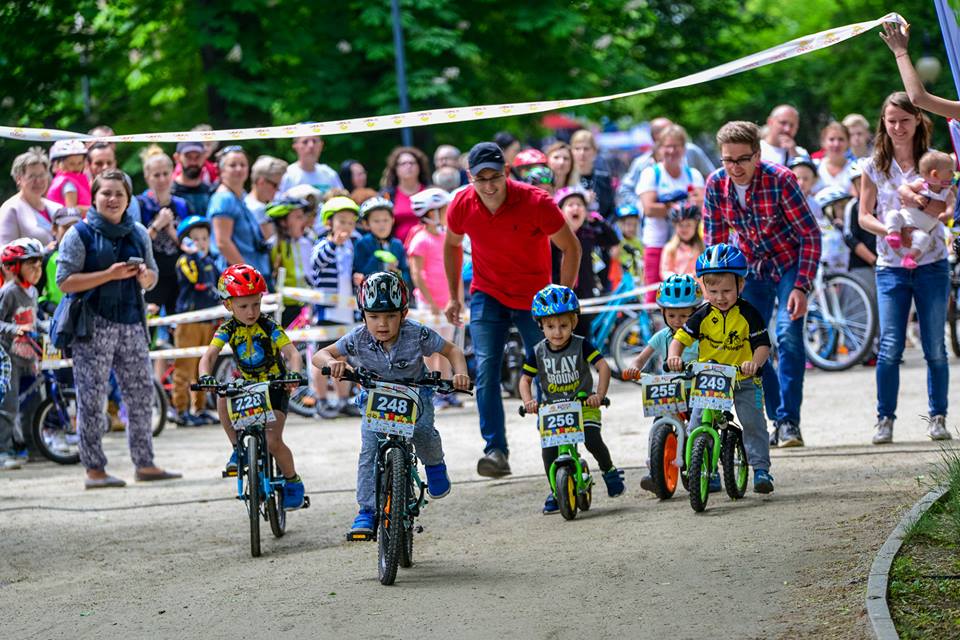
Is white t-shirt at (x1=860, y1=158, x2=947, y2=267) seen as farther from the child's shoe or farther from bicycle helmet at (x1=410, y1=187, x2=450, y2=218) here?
bicycle helmet at (x1=410, y1=187, x2=450, y2=218)

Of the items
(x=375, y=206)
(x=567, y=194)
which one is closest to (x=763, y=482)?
(x=567, y=194)

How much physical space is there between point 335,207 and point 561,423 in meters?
6.26

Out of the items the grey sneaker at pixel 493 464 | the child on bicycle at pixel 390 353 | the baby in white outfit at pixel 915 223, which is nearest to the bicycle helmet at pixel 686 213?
the baby in white outfit at pixel 915 223

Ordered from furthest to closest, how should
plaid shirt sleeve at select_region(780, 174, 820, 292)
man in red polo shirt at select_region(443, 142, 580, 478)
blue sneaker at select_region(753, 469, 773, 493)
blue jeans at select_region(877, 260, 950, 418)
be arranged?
blue jeans at select_region(877, 260, 950, 418), plaid shirt sleeve at select_region(780, 174, 820, 292), man in red polo shirt at select_region(443, 142, 580, 478), blue sneaker at select_region(753, 469, 773, 493)

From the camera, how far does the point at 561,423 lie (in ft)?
30.2

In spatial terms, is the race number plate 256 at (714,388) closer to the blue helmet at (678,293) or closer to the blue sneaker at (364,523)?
the blue helmet at (678,293)

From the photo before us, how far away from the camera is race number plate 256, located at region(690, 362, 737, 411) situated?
905 cm

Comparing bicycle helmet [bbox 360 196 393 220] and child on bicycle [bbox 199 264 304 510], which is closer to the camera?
child on bicycle [bbox 199 264 304 510]

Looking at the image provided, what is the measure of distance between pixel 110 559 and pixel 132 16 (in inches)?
612

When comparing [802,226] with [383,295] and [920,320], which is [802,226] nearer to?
[920,320]

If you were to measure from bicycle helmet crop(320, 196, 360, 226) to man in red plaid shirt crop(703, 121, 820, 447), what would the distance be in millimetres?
4857

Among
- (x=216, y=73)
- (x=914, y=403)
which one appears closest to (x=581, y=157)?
(x=914, y=403)

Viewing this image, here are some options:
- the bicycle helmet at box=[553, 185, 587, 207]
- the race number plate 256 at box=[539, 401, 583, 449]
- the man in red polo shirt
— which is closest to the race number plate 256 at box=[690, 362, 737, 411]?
the race number plate 256 at box=[539, 401, 583, 449]

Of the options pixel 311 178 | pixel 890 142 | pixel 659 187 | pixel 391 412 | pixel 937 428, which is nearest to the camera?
pixel 391 412
